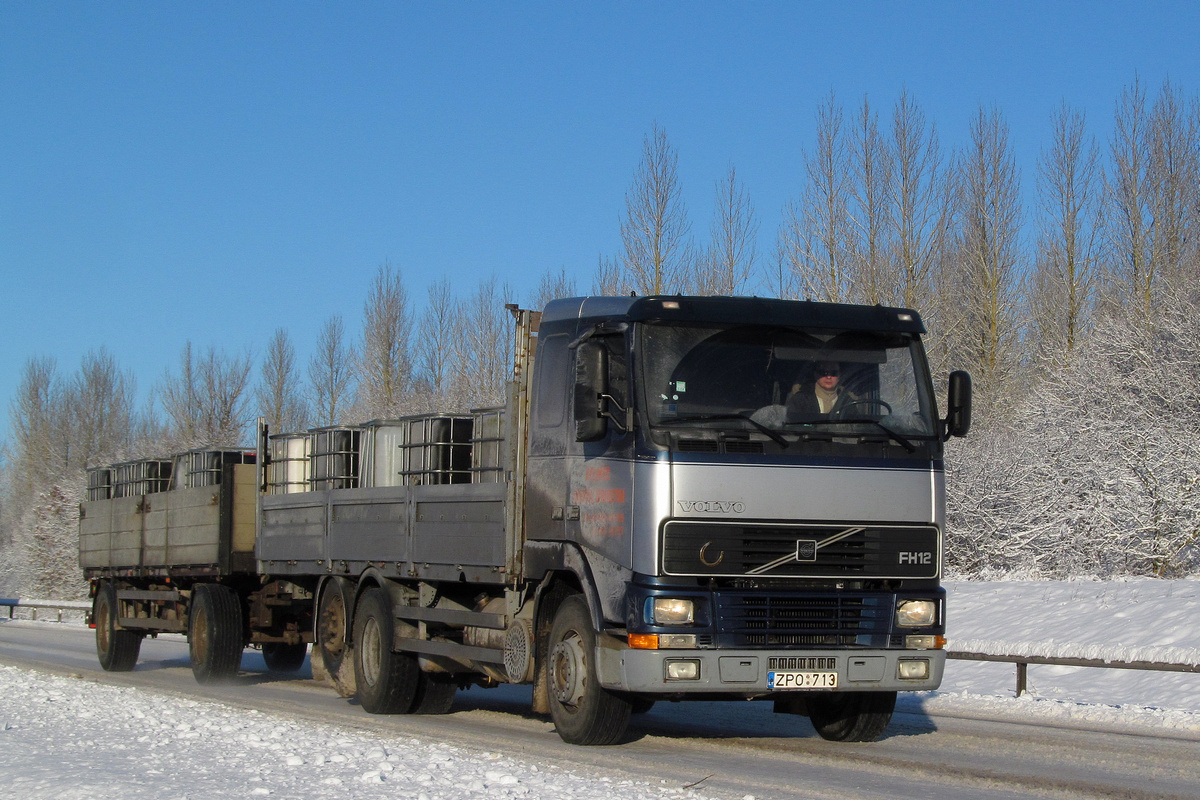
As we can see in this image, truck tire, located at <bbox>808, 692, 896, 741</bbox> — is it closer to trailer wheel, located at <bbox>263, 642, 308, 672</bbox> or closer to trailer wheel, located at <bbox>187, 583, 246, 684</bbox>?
trailer wheel, located at <bbox>187, 583, 246, 684</bbox>

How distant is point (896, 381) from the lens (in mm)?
9531

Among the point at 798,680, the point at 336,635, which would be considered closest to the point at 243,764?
the point at 798,680

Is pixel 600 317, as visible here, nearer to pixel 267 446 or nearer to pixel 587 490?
pixel 587 490

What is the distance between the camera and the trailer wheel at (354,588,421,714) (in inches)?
483

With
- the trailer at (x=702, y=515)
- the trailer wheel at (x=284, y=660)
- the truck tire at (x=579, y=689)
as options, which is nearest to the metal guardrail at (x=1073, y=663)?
the trailer at (x=702, y=515)

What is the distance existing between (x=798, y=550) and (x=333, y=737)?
3.73 meters

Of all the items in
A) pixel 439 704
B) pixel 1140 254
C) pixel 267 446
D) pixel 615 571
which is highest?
pixel 1140 254

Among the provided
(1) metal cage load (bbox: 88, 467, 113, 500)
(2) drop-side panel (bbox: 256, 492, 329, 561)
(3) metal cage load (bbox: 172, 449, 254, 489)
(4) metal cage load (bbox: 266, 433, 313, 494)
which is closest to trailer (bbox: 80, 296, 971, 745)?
(2) drop-side panel (bbox: 256, 492, 329, 561)

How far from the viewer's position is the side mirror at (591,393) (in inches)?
361

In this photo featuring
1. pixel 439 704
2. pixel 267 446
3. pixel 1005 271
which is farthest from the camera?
pixel 1005 271

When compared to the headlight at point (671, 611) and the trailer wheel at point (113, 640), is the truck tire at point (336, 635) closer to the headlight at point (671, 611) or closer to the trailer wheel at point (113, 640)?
the headlight at point (671, 611)

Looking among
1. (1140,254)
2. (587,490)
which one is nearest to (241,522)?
(587,490)

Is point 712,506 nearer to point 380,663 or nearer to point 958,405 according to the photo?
point 958,405

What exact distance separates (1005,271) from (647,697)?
1359 inches
